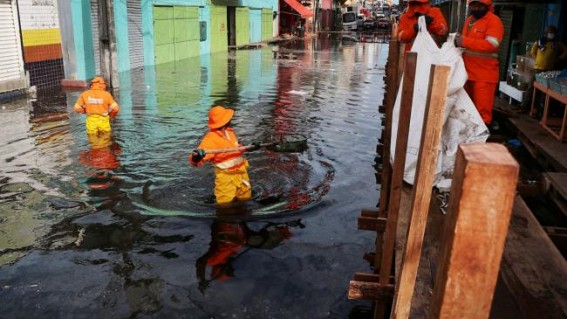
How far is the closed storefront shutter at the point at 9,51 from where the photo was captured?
42.1 ft

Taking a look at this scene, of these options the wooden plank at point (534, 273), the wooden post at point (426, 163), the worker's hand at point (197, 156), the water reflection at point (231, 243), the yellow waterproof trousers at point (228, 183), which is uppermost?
the wooden post at point (426, 163)

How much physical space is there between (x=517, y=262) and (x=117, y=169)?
19.2 feet

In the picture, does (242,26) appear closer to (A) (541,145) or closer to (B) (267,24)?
(B) (267,24)

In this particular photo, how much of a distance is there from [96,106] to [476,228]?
815 centimetres

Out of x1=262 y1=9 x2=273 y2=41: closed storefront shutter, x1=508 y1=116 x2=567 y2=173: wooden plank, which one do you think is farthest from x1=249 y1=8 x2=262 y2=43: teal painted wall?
x1=508 y1=116 x2=567 y2=173: wooden plank

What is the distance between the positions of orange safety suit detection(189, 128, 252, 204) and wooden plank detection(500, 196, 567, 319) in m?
2.99

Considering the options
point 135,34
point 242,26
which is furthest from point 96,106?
point 242,26

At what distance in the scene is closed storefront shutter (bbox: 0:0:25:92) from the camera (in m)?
12.8

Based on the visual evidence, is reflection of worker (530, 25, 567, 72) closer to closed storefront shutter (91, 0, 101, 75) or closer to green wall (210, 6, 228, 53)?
closed storefront shutter (91, 0, 101, 75)

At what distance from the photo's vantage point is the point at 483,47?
566 cm

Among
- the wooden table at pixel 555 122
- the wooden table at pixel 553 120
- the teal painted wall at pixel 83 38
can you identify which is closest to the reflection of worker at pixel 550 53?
the wooden table at pixel 553 120

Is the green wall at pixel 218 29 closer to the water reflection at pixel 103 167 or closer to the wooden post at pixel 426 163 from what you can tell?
the water reflection at pixel 103 167

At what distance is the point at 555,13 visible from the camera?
9477mm

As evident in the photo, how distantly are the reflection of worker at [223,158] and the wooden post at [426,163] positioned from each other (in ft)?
12.2
